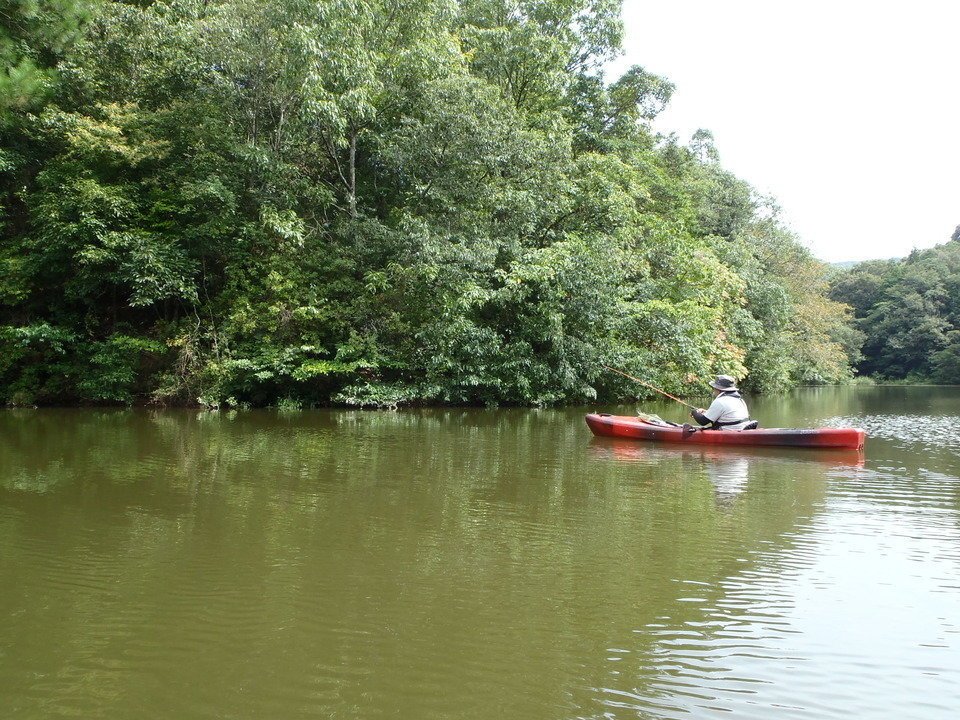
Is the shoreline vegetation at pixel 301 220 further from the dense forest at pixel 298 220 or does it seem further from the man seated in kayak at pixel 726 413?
the man seated in kayak at pixel 726 413

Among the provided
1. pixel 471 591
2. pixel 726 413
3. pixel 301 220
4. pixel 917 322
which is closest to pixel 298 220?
pixel 301 220

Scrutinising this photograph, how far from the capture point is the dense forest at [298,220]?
53.8 feet

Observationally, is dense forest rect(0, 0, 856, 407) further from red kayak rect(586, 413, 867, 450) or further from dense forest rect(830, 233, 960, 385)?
dense forest rect(830, 233, 960, 385)

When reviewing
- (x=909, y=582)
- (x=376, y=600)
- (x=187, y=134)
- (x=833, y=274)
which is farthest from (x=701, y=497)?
(x=833, y=274)

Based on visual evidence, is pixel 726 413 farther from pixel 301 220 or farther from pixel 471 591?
pixel 301 220

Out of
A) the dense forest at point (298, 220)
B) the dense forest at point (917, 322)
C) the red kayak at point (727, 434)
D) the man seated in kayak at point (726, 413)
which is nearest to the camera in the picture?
the red kayak at point (727, 434)

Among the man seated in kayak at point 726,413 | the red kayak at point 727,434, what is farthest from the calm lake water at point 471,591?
the man seated in kayak at point 726,413

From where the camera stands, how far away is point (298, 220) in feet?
56.0

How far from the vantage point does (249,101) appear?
55.5ft

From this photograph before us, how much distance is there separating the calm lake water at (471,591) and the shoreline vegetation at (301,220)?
26.9 feet

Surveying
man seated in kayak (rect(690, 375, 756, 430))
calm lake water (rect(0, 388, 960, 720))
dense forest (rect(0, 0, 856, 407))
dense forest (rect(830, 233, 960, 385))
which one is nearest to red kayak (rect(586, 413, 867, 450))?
man seated in kayak (rect(690, 375, 756, 430))

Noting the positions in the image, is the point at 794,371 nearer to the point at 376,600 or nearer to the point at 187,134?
the point at 187,134

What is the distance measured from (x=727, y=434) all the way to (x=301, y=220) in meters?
10.2

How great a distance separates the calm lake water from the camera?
333 cm
